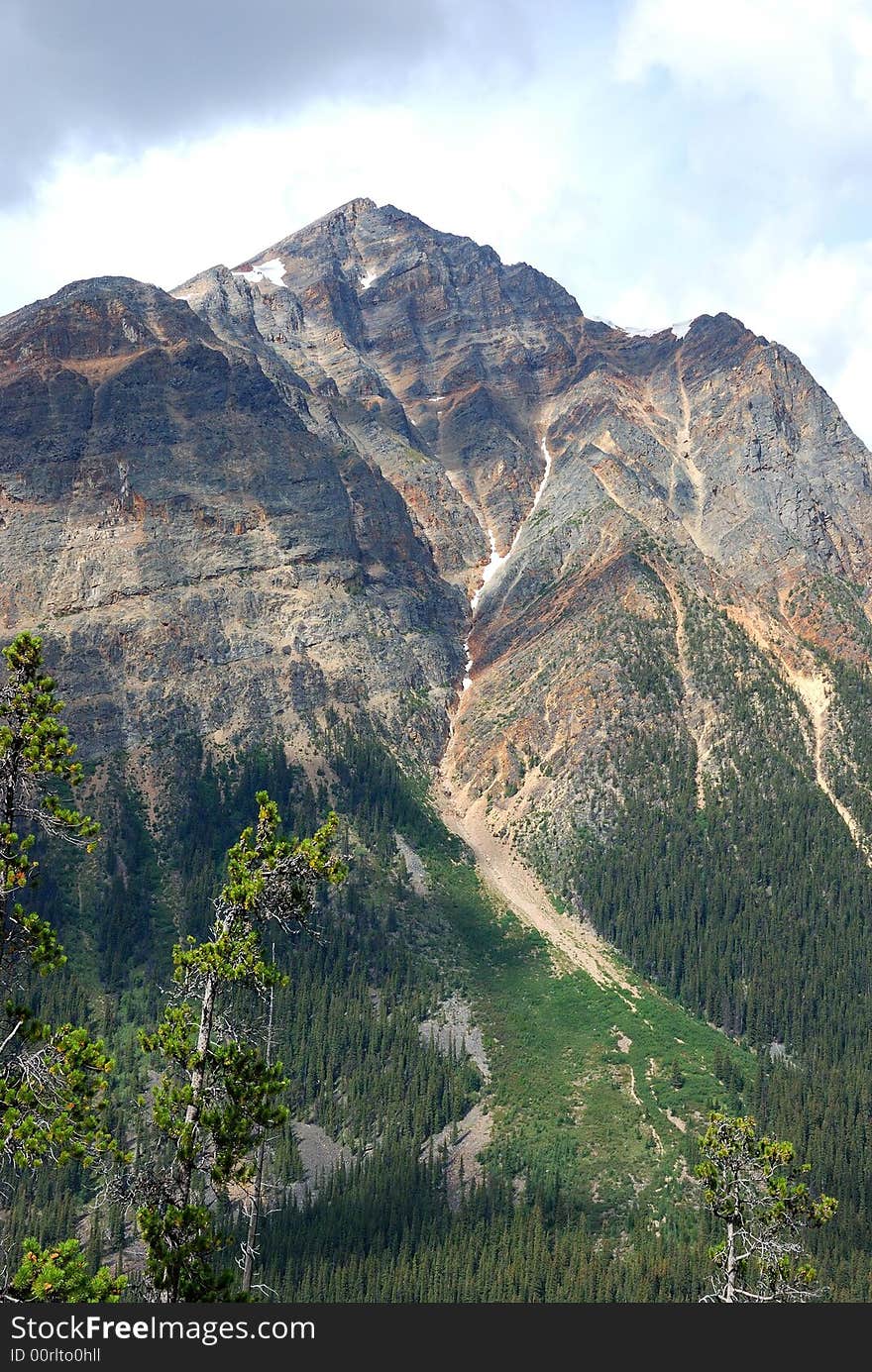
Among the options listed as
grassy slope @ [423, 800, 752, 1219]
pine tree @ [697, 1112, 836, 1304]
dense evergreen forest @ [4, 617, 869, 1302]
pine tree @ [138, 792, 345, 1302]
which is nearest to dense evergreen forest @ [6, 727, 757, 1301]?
dense evergreen forest @ [4, 617, 869, 1302]

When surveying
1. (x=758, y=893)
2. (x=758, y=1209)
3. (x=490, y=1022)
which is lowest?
(x=758, y=1209)

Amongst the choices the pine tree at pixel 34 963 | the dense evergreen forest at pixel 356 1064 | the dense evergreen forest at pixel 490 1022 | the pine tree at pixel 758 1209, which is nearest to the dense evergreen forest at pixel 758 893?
the dense evergreen forest at pixel 490 1022

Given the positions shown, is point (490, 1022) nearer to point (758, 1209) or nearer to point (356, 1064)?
point (356, 1064)

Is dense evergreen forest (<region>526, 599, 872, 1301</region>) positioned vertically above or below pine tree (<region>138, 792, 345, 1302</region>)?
above

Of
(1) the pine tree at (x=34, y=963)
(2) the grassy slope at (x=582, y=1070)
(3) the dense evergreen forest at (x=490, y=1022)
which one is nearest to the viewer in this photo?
(1) the pine tree at (x=34, y=963)

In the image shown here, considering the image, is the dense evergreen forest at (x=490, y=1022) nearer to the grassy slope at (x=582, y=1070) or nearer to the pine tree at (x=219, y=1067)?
the grassy slope at (x=582, y=1070)

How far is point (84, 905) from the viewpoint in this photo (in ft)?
509

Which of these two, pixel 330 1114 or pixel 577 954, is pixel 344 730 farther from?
pixel 330 1114

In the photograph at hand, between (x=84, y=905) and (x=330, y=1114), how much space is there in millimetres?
50876

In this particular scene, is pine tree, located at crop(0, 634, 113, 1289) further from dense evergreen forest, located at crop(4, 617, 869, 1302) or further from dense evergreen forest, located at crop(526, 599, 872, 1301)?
dense evergreen forest, located at crop(526, 599, 872, 1301)

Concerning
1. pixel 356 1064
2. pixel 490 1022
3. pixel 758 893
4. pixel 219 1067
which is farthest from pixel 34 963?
pixel 758 893

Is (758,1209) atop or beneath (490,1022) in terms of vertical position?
beneath

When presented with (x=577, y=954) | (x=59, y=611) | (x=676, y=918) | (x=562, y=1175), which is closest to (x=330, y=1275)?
(x=562, y=1175)

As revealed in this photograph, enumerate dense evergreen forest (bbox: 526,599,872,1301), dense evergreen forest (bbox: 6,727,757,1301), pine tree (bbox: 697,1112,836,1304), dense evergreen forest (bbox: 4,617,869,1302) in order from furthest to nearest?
dense evergreen forest (bbox: 526,599,872,1301) < dense evergreen forest (bbox: 4,617,869,1302) < dense evergreen forest (bbox: 6,727,757,1301) < pine tree (bbox: 697,1112,836,1304)
